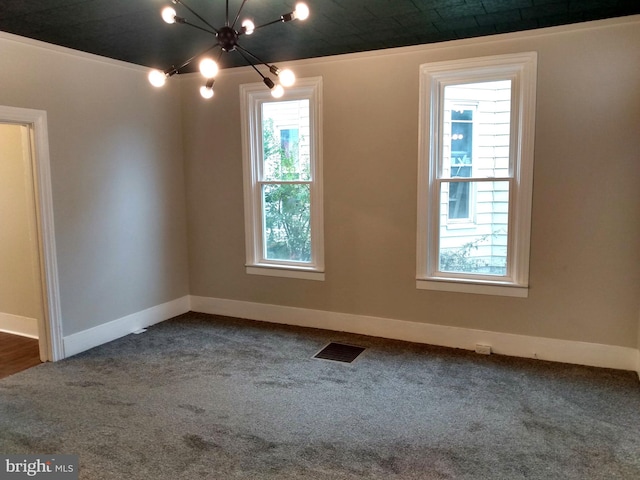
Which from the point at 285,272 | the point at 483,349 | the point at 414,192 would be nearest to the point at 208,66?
the point at 414,192

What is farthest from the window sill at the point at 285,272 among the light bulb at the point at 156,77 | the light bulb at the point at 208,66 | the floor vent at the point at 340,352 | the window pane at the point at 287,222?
the light bulb at the point at 208,66

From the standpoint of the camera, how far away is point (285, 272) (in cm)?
484

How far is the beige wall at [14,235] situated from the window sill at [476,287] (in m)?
3.48

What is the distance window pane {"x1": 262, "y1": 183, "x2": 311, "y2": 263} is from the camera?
4754mm

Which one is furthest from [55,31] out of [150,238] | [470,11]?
[470,11]

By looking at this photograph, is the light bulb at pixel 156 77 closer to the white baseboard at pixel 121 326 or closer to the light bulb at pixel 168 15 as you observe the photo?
the light bulb at pixel 168 15

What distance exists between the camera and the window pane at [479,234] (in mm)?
3951

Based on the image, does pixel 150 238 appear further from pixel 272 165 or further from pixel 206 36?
pixel 206 36

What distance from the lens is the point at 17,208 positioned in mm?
4410

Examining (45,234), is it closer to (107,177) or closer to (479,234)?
(107,177)

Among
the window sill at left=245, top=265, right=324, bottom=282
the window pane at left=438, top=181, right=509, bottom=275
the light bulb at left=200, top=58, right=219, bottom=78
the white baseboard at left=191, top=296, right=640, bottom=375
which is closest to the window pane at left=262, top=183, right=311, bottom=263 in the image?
the window sill at left=245, top=265, right=324, bottom=282

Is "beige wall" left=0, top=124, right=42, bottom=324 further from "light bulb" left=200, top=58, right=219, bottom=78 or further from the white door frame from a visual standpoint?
"light bulb" left=200, top=58, right=219, bottom=78

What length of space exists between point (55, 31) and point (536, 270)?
4.14m

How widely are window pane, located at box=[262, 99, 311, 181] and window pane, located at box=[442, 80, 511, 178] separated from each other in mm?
1353
